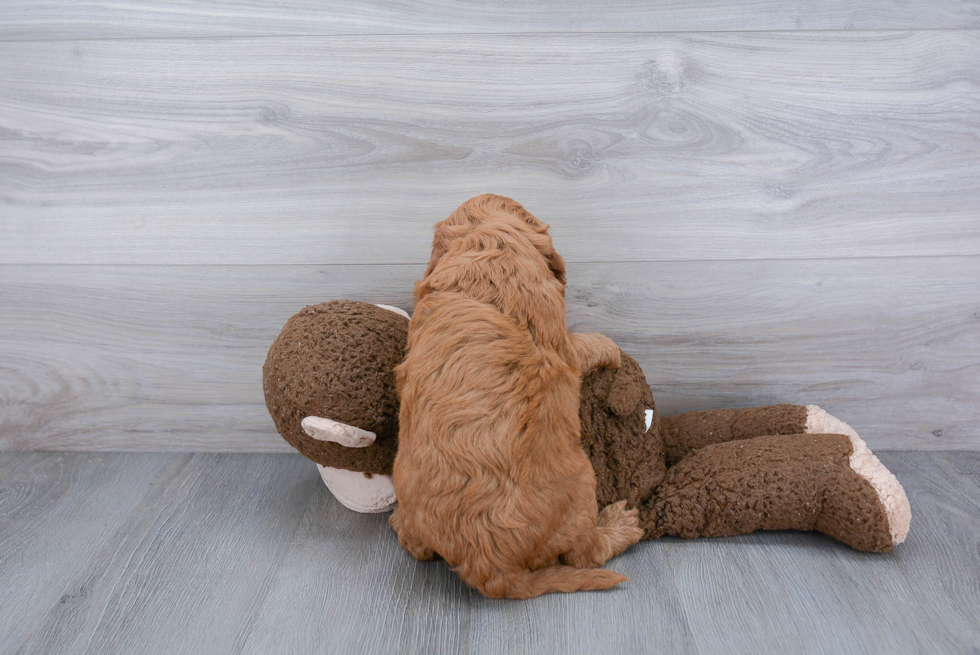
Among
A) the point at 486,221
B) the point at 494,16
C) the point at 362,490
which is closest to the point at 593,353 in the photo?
the point at 486,221

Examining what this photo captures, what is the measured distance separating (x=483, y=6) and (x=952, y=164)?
0.98 meters

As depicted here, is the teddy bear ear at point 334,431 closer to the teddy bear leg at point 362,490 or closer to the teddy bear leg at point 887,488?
the teddy bear leg at point 362,490

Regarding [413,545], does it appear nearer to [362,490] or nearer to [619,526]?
[362,490]

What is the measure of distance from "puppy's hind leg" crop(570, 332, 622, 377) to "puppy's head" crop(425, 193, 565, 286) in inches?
4.2

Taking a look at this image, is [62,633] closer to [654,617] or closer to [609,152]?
[654,617]

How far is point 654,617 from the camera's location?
0.95 meters

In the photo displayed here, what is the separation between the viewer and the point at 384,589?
1.03m

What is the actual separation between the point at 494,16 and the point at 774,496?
39.9 inches

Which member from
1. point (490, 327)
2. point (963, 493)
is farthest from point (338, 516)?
point (963, 493)

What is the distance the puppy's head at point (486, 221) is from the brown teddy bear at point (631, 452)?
19 cm

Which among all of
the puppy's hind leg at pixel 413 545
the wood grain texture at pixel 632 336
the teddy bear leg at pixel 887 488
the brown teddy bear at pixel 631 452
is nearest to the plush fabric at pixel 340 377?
the brown teddy bear at pixel 631 452

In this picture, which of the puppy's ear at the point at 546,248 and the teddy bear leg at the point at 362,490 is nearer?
the puppy's ear at the point at 546,248

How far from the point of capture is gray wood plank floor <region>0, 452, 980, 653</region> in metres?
0.92

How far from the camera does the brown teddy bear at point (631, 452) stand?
104cm
